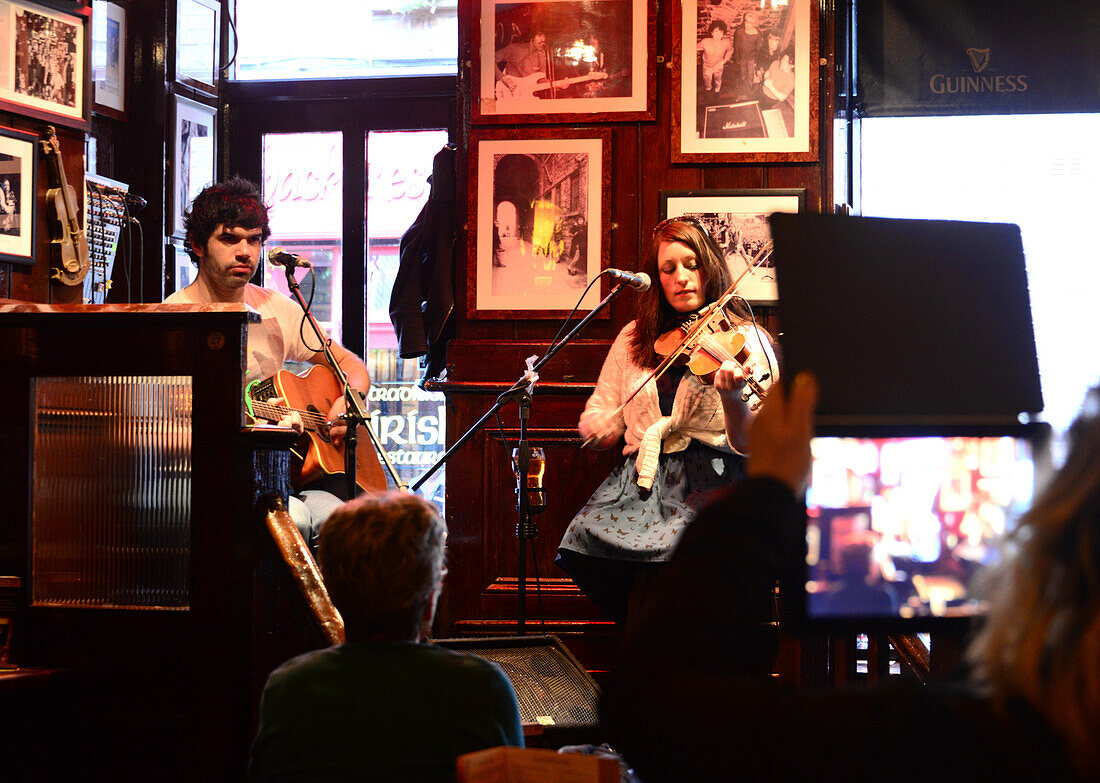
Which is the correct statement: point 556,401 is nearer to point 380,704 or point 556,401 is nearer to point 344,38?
point 344,38

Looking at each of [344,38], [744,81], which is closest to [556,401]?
[744,81]

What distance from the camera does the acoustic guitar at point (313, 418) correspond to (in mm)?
3760

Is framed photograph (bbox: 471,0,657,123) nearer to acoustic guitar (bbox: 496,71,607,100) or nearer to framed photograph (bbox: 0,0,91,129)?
acoustic guitar (bbox: 496,71,607,100)

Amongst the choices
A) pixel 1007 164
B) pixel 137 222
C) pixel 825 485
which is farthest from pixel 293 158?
pixel 825 485

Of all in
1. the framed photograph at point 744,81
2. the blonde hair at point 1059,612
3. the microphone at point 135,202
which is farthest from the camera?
the microphone at point 135,202

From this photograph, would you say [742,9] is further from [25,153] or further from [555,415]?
[25,153]

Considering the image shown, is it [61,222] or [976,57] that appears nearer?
[61,222]

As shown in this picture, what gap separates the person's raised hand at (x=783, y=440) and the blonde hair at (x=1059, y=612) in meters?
0.23

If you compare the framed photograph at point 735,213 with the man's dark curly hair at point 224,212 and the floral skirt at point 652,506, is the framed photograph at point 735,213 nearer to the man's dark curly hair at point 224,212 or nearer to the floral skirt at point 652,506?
the floral skirt at point 652,506

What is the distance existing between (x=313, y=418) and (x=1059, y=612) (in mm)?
3376

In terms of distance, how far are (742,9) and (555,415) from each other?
1.83 metres

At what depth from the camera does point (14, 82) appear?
3.43m

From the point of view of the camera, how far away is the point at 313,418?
154 inches

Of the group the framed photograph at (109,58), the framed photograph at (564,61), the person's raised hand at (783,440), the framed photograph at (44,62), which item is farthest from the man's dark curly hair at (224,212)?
the person's raised hand at (783,440)
